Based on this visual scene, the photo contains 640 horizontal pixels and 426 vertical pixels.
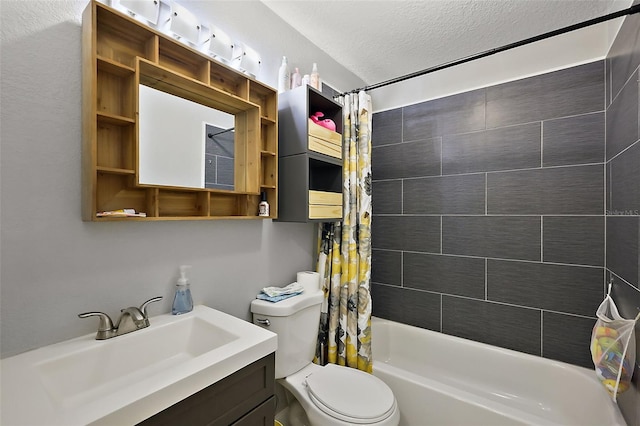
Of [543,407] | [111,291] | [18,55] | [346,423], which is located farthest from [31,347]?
[543,407]

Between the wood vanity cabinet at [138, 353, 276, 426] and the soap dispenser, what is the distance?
0.45 meters

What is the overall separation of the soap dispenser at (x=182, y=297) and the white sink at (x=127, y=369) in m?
0.03

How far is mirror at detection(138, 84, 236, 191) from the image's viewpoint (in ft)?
3.95

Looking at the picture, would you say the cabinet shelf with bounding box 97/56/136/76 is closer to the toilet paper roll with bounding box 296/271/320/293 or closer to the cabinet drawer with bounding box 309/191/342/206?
the cabinet drawer with bounding box 309/191/342/206

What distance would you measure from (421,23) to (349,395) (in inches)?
82.6

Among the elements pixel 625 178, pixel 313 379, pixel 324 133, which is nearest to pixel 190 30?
pixel 324 133

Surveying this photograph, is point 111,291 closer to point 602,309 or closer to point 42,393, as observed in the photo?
point 42,393

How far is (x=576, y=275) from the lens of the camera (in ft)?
6.00

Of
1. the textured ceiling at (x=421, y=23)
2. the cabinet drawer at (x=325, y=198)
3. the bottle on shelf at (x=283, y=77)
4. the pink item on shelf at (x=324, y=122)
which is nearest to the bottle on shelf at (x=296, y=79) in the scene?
the bottle on shelf at (x=283, y=77)

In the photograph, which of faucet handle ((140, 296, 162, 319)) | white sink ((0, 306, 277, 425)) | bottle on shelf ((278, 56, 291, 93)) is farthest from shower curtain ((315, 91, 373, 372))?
faucet handle ((140, 296, 162, 319))

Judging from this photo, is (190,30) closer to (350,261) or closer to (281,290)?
(281,290)

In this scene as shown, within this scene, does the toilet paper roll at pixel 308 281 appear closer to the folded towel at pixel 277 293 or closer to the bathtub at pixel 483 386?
the folded towel at pixel 277 293

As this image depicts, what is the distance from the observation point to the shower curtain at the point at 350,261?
1999 millimetres

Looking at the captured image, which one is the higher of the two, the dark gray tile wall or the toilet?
the dark gray tile wall
